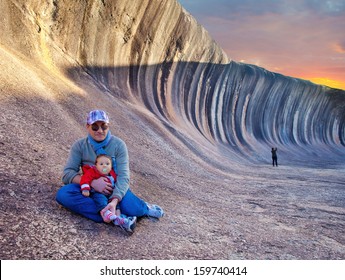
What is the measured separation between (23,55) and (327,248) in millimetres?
10798

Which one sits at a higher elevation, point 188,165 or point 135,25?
point 135,25

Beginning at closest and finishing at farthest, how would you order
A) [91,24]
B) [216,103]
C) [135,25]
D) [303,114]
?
[91,24] < [135,25] < [216,103] < [303,114]

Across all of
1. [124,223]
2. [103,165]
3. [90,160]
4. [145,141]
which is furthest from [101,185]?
[145,141]

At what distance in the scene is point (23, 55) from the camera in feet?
37.8

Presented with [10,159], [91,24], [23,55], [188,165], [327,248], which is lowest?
[327,248]

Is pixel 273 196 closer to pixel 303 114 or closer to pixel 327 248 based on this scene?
pixel 327 248

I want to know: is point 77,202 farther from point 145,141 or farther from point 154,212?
point 145,141

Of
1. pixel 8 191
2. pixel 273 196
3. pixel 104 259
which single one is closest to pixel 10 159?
pixel 8 191

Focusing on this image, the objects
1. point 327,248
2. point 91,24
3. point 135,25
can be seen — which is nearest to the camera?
point 327,248

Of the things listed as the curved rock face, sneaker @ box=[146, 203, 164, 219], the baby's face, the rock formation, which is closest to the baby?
the baby's face

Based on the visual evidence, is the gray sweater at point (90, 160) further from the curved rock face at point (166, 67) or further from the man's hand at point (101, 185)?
the curved rock face at point (166, 67)

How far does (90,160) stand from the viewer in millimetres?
4223

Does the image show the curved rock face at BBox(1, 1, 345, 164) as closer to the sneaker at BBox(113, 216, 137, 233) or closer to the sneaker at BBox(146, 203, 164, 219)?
the sneaker at BBox(146, 203, 164, 219)

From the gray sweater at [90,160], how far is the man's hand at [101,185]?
0.11 metres
